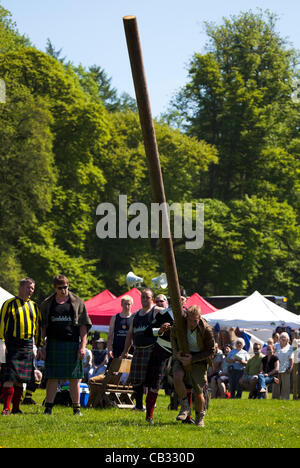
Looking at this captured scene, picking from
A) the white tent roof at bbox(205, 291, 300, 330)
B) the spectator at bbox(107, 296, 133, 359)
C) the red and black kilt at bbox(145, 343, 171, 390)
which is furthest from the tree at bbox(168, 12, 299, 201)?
the red and black kilt at bbox(145, 343, 171, 390)

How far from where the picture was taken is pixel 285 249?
3803 cm

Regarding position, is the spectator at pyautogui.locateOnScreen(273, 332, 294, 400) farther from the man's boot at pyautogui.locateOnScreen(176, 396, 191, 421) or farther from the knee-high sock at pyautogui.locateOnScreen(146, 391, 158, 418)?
the knee-high sock at pyautogui.locateOnScreen(146, 391, 158, 418)

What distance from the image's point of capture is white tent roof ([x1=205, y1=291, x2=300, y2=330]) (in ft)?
62.2

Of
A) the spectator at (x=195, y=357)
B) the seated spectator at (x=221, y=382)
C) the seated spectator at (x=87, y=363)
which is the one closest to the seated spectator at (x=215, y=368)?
the seated spectator at (x=221, y=382)

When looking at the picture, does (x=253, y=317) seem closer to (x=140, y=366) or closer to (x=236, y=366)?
(x=236, y=366)

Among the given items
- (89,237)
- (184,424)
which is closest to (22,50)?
(89,237)

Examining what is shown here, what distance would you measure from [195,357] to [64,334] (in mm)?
1657

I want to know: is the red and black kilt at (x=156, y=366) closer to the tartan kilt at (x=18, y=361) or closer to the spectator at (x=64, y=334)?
the spectator at (x=64, y=334)

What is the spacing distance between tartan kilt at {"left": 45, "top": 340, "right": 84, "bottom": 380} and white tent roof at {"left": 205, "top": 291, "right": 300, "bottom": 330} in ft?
33.7

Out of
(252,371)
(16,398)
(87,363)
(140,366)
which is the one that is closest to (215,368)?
(252,371)

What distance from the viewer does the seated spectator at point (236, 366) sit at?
15.3 m

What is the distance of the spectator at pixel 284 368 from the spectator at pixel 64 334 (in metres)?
7.29

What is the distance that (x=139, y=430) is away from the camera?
24.3 ft

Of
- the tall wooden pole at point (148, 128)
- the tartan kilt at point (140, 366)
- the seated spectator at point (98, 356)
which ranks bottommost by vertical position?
the seated spectator at point (98, 356)
